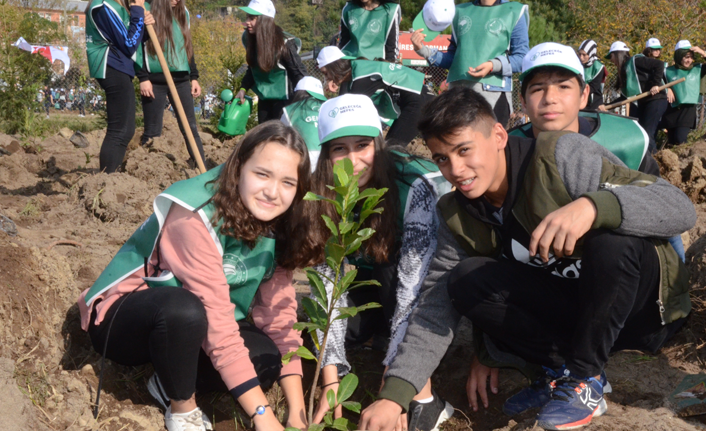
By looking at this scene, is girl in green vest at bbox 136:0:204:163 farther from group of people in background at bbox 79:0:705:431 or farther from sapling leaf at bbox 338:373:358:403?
sapling leaf at bbox 338:373:358:403

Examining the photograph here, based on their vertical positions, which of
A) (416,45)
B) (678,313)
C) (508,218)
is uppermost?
(416,45)

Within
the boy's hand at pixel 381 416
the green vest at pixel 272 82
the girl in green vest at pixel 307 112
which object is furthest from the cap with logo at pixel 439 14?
the boy's hand at pixel 381 416

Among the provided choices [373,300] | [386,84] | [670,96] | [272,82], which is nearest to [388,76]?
[386,84]

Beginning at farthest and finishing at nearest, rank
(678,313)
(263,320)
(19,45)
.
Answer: (19,45)
(263,320)
(678,313)

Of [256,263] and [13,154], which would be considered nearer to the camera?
[256,263]

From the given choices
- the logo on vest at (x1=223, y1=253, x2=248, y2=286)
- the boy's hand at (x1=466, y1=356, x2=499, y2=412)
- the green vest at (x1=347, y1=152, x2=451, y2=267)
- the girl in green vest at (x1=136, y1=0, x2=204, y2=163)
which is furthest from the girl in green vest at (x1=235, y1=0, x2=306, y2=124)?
the boy's hand at (x1=466, y1=356, x2=499, y2=412)

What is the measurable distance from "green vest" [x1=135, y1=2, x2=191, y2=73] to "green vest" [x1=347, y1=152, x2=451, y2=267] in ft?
9.09

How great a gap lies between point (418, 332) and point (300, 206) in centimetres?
61

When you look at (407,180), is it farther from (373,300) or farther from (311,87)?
(311,87)

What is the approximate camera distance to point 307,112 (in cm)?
402

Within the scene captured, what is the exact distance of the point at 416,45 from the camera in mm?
4168

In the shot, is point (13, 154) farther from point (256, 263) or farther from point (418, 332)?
point (418, 332)

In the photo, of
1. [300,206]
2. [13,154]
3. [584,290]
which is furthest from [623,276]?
[13,154]

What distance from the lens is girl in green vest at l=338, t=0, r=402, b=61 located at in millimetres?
4375
